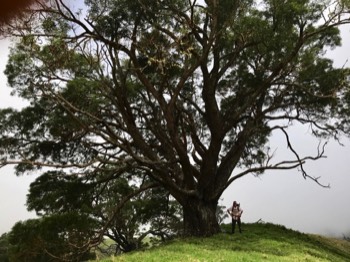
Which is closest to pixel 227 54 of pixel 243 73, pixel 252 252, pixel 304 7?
pixel 243 73

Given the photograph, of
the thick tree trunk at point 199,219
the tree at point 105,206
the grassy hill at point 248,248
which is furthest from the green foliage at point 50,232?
the grassy hill at point 248,248

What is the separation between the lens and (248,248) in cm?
1297

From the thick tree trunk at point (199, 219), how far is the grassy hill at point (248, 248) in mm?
496

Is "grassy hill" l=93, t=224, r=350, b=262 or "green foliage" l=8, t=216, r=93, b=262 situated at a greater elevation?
"green foliage" l=8, t=216, r=93, b=262

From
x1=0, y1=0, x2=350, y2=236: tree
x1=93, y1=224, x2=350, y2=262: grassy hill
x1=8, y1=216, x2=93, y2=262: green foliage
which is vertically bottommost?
x1=93, y1=224, x2=350, y2=262: grassy hill

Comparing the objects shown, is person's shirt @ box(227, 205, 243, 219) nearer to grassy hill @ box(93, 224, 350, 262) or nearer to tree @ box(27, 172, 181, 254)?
grassy hill @ box(93, 224, 350, 262)

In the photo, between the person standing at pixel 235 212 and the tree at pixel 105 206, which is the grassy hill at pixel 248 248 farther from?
the tree at pixel 105 206

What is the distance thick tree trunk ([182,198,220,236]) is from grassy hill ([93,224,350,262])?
0.50 metres

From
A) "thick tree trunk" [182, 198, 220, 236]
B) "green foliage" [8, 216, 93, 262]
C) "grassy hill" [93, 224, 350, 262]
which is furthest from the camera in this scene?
"green foliage" [8, 216, 93, 262]

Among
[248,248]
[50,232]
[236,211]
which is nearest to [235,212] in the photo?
[236,211]

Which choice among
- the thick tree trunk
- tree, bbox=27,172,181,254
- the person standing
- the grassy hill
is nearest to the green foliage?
tree, bbox=27,172,181,254

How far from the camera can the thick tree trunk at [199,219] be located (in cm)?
1510

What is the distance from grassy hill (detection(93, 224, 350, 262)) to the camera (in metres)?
10.7

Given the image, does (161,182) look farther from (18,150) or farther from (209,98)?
(18,150)
